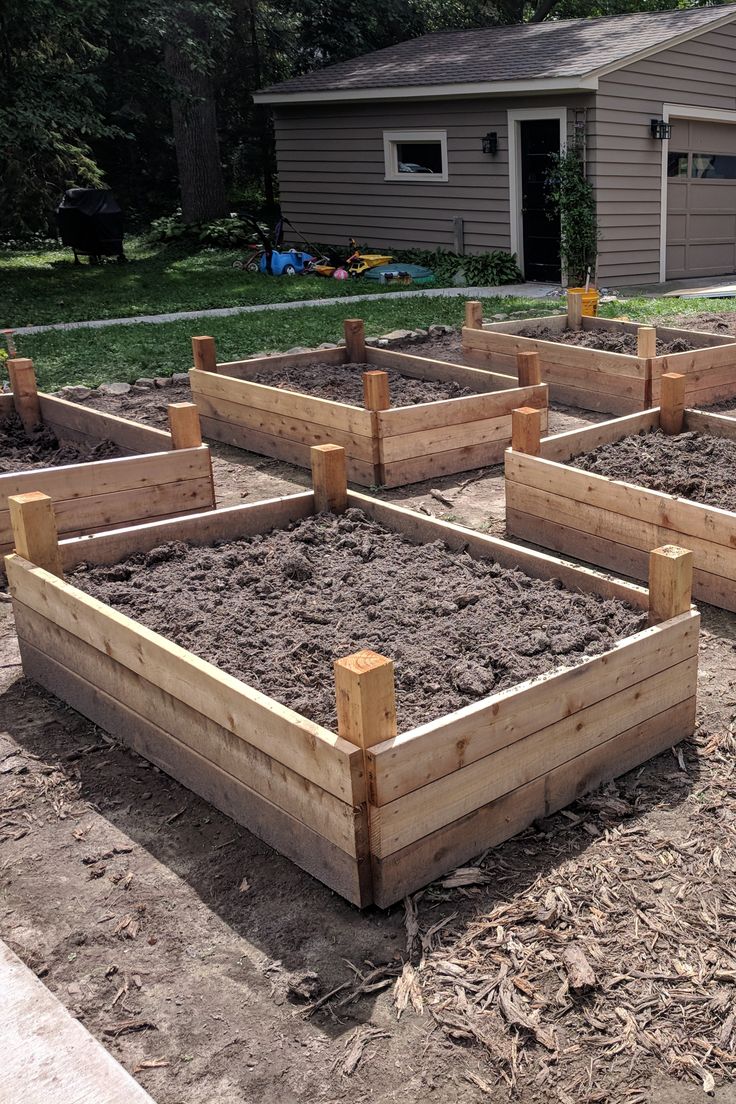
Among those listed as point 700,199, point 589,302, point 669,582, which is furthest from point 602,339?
point 700,199

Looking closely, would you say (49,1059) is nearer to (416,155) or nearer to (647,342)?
(647,342)

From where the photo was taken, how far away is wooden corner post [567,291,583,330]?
10.3 m

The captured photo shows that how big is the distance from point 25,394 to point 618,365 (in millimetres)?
4549

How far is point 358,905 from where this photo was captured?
314 cm

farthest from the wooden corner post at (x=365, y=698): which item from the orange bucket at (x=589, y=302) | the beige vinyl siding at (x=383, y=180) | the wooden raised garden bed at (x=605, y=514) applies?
the beige vinyl siding at (x=383, y=180)

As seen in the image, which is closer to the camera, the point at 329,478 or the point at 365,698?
the point at 365,698

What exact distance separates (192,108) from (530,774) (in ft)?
64.5

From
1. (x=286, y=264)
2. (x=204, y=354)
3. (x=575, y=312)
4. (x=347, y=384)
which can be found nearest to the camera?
(x=204, y=354)

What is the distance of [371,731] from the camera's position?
9.93ft

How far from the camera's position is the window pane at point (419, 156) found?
17.3 metres

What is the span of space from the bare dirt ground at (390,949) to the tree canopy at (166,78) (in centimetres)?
1268

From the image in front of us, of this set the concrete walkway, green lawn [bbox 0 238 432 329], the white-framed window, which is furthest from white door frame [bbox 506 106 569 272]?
green lawn [bbox 0 238 432 329]

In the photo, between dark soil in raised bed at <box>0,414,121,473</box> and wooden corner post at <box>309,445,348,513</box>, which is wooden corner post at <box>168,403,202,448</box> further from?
wooden corner post at <box>309,445,348,513</box>

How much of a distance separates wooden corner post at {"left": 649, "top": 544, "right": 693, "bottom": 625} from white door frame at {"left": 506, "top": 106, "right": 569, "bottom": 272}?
41.6 ft
